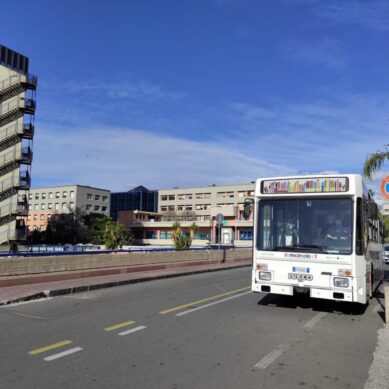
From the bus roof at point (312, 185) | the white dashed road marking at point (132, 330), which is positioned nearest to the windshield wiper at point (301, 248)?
the bus roof at point (312, 185)

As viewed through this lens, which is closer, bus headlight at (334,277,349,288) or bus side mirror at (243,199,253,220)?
bus headlight at (334,277,349,288)

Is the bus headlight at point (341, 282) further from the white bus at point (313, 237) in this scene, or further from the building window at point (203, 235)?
the building window at point (203, 235)

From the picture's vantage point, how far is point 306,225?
10.0 metres

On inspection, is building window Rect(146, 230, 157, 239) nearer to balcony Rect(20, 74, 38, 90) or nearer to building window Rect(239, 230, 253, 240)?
building window Rect(239, 230, 253, 240)

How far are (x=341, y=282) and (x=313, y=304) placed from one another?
229 centimetres

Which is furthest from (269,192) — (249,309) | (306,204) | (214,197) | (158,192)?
(158,192)

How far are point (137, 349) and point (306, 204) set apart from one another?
5.35 meters

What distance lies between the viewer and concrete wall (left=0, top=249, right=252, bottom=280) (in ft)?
44.9

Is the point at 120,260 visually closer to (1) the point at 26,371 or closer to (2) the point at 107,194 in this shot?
(1) the point at 26,371

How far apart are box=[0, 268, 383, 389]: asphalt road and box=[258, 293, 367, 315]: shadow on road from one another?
0.03 meters

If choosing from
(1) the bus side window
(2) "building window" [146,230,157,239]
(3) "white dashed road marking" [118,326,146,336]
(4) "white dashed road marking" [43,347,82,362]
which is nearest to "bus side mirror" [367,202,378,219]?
(1) the bus side window

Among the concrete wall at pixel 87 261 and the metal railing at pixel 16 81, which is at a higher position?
the metal railing at pixel 16 81

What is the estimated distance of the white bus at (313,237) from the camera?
945 centimetres

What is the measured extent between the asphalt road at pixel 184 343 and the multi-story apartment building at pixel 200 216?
252 feet
